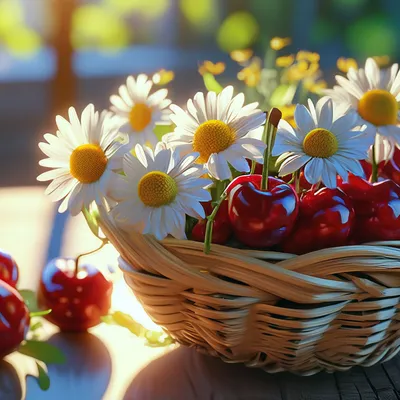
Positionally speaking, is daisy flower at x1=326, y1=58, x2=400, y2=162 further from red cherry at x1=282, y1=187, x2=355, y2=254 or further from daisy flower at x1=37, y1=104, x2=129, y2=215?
daisy flower at x1=37, y1=104, x2=129, y2=215

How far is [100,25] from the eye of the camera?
140 inches

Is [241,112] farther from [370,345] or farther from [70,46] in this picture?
[70,46]

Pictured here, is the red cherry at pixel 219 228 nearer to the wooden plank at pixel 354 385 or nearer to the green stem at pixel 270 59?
the wooden plank at pixel 354 385

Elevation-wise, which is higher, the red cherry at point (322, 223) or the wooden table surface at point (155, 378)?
the red cherry at point (322, 223)

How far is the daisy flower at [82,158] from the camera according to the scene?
0.56 m

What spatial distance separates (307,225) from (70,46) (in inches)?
80.3

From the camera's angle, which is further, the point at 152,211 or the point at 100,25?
the point at 100,25

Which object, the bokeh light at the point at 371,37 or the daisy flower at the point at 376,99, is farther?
the bokeh light at the point at 371,37

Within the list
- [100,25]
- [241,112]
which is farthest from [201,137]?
[100,25]

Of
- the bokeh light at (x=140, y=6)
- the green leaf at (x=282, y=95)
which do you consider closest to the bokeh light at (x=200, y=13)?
the bokeh light at (x=140, y=6)

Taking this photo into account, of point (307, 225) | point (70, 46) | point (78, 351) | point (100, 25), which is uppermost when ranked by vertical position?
point (100, 25)

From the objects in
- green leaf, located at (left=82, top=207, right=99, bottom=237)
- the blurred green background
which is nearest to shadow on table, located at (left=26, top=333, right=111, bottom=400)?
green leaf, located at (left=82, top=207, right=99, bottom=237)

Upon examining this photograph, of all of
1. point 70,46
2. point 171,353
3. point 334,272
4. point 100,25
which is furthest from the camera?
point 100,25

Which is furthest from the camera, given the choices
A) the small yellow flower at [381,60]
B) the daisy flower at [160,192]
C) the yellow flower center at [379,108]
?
the small yellow flower at [381,60]
